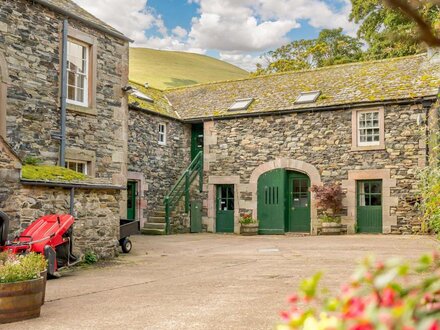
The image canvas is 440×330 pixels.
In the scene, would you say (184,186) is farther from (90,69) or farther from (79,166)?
(90,69)

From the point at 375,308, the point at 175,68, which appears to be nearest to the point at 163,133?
the point at 375,308

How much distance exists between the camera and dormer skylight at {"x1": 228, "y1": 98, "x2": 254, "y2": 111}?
20.7m

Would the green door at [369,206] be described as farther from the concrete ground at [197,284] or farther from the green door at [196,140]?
the green door at [196,140]

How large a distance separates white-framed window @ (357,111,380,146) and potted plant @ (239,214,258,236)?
4815 mm

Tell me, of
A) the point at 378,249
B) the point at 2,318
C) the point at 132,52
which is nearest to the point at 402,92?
the point at 378,249

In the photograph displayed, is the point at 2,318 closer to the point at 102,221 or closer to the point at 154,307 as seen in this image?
the point at 154,307

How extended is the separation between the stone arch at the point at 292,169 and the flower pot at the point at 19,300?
13815mm

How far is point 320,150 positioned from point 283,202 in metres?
2.37

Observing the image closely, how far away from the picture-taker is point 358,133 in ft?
60.1

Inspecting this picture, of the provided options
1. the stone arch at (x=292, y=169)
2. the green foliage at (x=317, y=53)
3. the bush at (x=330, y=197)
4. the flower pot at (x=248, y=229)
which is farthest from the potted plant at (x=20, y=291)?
the green foliage at (x=317, y=53)

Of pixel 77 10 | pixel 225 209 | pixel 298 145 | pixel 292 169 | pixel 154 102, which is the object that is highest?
pixel 77 10

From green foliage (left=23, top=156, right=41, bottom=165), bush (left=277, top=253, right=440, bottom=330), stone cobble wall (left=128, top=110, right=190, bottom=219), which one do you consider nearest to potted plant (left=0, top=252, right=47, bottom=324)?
bush (left=277, top=253, right=440, bottom=330)

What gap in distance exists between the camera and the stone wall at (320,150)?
17391mm

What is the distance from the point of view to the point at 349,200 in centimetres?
1816
